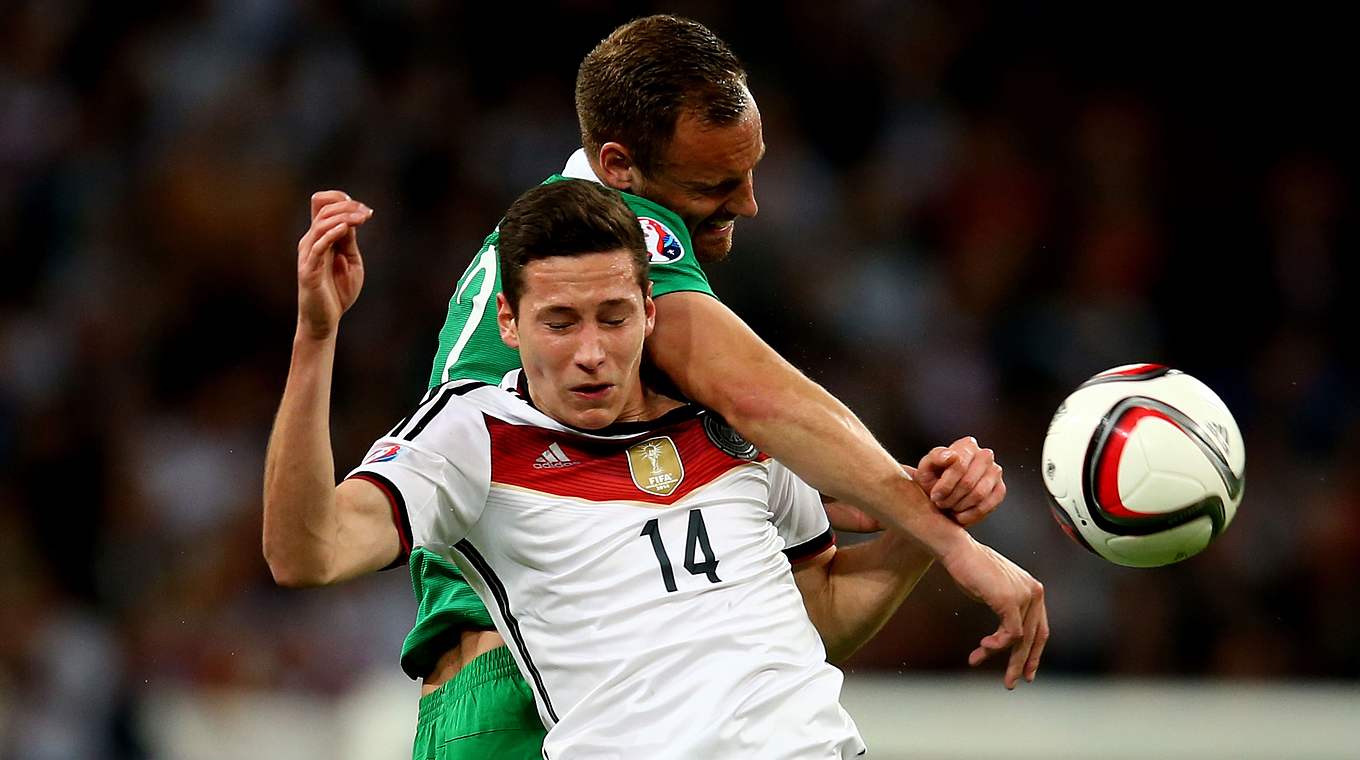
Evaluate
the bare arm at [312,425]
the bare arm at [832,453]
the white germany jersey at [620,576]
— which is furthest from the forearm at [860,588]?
the bare arm at [312,425]

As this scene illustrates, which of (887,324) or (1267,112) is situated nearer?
(887,324)

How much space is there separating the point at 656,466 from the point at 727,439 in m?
0.21

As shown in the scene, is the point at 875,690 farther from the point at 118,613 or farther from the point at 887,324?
the point at 118,613

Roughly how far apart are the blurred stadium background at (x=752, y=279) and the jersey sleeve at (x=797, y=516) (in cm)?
344

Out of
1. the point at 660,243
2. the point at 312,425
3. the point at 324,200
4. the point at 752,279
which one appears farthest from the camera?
the point at 752,279

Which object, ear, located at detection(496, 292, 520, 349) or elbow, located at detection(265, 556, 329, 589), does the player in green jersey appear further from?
elbow, located at detection(265, 556, 329, 589)

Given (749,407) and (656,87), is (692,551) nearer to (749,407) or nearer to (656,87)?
(749,407)

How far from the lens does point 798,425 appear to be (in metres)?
3.42

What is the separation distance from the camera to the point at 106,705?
7.78 metres

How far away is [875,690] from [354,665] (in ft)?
8.32

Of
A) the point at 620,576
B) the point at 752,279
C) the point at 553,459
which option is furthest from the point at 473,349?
the point at 752,279

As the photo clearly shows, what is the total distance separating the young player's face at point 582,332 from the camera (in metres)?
3.22

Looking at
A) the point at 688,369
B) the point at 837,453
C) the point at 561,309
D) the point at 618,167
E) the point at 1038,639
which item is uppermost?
the point at 618,167

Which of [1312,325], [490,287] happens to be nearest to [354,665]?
[490,287]
